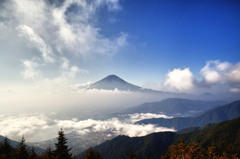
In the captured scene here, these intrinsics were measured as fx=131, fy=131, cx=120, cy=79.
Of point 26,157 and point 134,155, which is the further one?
point 134,155

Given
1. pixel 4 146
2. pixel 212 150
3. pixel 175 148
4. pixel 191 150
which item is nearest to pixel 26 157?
pixel 4 146

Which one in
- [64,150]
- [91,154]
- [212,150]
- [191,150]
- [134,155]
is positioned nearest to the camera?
[191,150]

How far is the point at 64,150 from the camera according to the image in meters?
27.2

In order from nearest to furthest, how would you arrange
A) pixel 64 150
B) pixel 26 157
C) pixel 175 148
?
pixel 175 148 → pixel 26 157 → pixel 64 150

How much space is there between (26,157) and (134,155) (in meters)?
29.9

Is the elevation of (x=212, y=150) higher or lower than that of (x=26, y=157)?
higher

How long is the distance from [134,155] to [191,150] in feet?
99.5

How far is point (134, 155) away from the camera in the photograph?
39.7 metres

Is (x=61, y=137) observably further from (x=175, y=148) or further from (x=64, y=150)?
(x=175, y=148)

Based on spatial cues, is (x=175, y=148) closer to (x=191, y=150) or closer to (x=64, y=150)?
(x=191, y=150)

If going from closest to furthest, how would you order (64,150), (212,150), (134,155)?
1. (212,150)
2. (64,150)
3. (134,155)

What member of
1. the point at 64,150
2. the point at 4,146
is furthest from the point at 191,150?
the point at 4,146

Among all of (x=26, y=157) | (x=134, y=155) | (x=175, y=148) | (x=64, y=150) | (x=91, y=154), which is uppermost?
(x=175, y=148)

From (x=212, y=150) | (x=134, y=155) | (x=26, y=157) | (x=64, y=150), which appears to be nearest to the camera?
(x=212, y=150)
